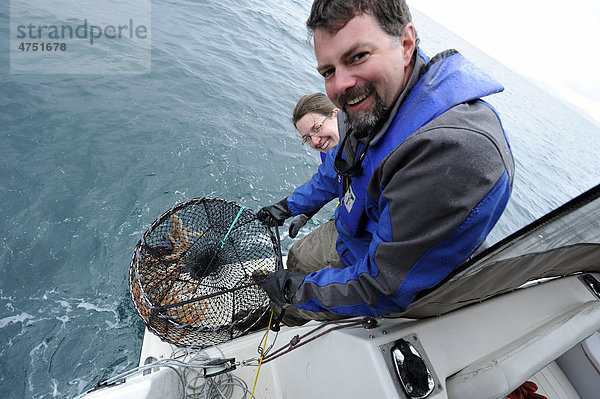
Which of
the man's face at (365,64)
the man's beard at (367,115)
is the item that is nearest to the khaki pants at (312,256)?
the man's beard at (367,115)

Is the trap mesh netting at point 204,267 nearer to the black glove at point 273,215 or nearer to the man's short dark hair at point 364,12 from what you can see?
the black glove at point 273,215

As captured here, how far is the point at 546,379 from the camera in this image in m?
1.98

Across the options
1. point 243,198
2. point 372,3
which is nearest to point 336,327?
point 372,3

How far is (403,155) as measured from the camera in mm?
1107

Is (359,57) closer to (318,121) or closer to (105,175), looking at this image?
(318,121)

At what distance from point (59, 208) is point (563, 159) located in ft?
60.3

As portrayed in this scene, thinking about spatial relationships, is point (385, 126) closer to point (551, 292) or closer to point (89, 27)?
point (551, 292)

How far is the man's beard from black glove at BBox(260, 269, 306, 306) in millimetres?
961

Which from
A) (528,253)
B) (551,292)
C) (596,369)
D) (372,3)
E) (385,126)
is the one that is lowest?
(596,369)

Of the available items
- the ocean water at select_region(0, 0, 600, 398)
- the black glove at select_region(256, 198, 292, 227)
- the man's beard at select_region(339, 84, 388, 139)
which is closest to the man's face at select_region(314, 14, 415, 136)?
the man's beard at select_region(339, 84, 388, 139)

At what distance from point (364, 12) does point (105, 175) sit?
373 centimetres

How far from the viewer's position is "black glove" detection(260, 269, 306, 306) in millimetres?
1742

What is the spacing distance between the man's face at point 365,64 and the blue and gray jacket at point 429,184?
7cm

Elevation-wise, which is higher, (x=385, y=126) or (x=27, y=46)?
(x=385, y=126)
